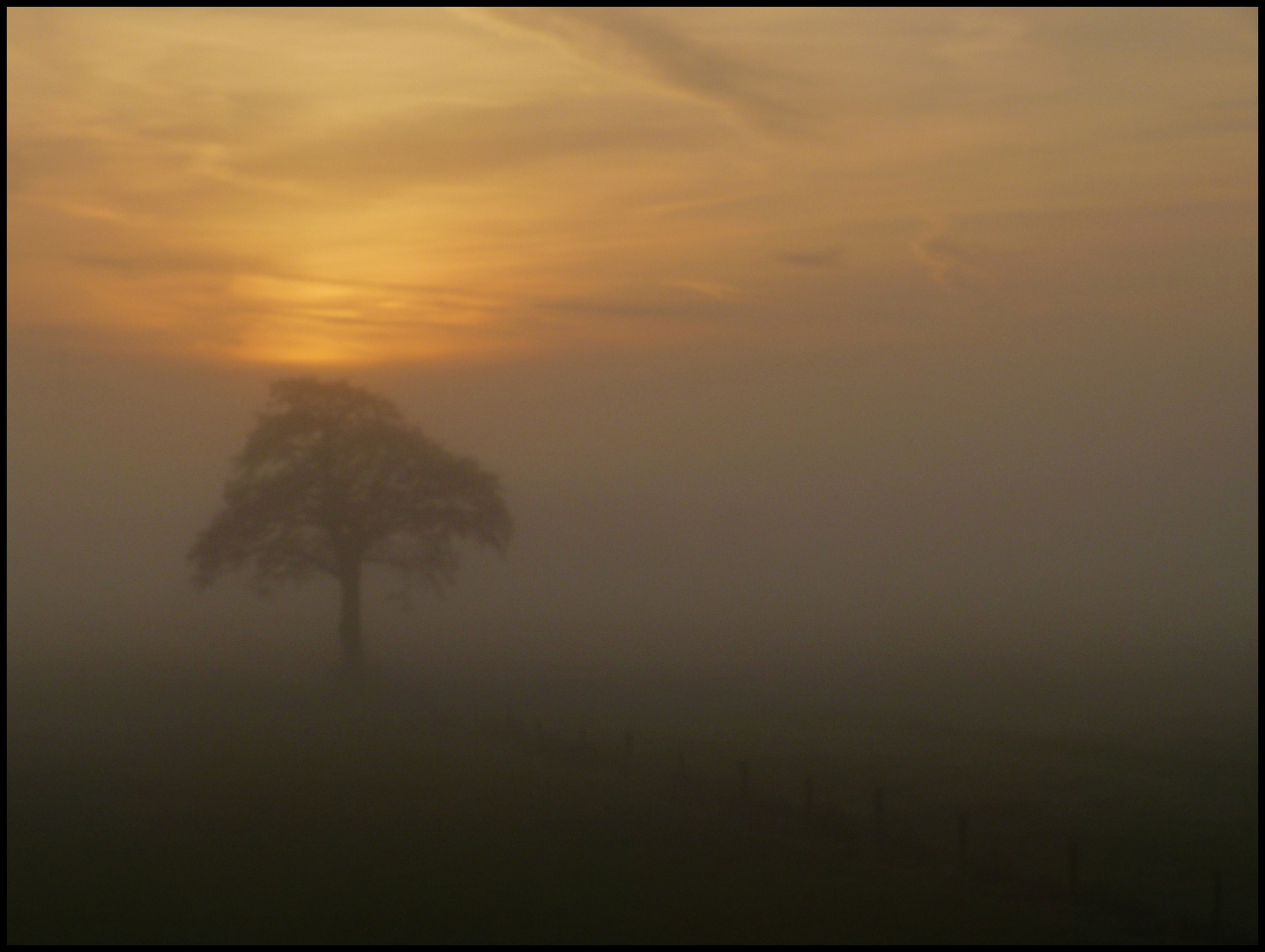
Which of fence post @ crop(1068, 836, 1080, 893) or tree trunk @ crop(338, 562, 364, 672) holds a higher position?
tree trunk @ crop(338, 562, 364, 672)

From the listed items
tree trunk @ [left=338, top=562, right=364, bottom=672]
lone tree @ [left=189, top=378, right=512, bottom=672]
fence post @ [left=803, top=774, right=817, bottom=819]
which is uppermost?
lone tree @ [left=189, top=378, right=512, bottom=672]

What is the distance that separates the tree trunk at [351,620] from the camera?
50000 mm

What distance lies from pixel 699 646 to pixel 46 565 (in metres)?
70.0

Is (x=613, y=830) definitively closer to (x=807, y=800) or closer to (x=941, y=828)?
(x=807, y=800)

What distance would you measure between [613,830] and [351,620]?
26702mm

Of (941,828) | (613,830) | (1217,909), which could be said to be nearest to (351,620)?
(613,830)

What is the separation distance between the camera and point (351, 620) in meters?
50.6

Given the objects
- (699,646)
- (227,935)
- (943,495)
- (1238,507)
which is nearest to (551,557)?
(699,646)

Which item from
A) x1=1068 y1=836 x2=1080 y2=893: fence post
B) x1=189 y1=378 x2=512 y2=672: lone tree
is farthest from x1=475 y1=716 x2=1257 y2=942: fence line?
x1=189 y1=378 x2=512 y2=672: lone tree

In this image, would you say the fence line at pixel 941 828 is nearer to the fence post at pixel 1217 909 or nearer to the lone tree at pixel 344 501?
the fence post at pixel 1217 909

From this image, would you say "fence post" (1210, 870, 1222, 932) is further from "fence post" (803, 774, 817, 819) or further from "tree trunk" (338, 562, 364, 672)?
"tree trunk" (338, 562, 364, 672)

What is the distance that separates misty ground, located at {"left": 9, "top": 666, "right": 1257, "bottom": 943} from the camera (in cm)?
2067

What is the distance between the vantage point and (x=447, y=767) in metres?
32.7

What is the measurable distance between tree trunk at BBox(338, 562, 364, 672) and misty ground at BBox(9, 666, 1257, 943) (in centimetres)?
861
